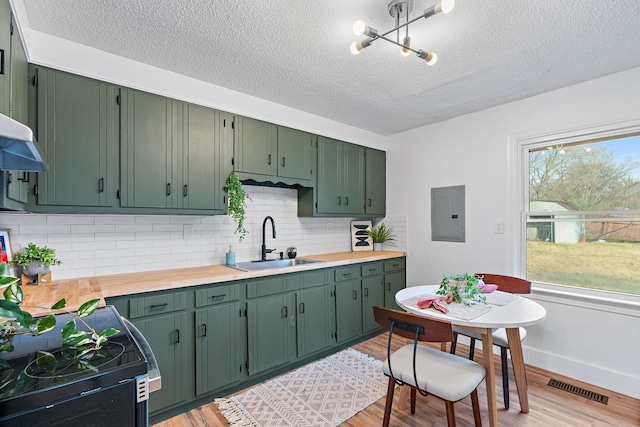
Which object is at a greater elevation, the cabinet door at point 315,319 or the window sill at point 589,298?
the window sill at point 589,298

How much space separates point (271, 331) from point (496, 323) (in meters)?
1.74

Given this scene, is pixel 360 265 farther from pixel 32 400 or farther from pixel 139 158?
pixel 32 400

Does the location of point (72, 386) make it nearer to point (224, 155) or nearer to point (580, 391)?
point (224, 155)

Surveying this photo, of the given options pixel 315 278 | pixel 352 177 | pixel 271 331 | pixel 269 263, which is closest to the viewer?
pixel 271 331

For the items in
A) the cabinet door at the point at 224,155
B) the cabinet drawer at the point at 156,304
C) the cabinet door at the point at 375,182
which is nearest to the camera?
the cabinet drawer at the point at 156,304

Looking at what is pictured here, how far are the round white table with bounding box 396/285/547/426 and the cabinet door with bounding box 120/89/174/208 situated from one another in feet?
6.32

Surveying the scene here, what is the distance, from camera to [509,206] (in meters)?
3.15

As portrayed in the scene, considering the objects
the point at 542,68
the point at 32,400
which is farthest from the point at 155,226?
the point at 542,68

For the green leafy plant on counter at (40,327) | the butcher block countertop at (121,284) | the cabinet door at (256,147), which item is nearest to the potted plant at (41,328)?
the green leafy plant on counter at (40,327)

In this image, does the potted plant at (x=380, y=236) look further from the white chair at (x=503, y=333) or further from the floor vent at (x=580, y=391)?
the floor vent at (x=580, y=391)

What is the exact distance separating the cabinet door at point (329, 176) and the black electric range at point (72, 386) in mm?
2562

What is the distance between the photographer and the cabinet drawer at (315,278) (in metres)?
2.97

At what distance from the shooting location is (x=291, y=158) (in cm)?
323

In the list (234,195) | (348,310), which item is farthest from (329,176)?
(348,310)
